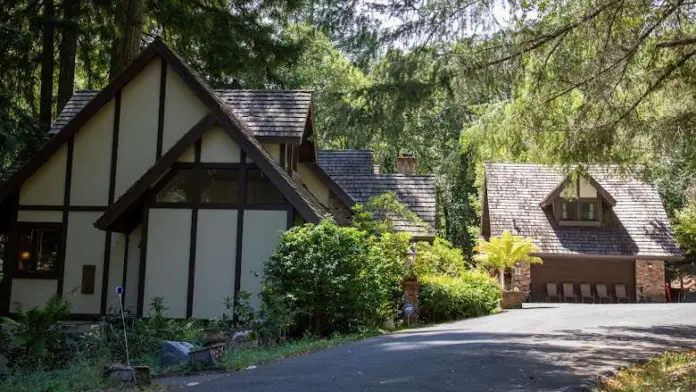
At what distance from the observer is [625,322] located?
16297 mm

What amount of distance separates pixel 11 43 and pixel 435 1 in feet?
33.4

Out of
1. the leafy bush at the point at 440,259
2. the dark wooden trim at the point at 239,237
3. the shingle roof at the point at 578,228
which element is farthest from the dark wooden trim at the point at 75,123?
the shingle roof at the point at 578,228

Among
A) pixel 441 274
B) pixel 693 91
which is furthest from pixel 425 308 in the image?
pixel 693 91

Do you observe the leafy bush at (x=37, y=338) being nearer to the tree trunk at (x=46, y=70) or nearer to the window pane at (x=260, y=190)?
the window pane at (x=260, y=190)

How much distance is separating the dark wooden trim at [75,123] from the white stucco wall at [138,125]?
21 cm

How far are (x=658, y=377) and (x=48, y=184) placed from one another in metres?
13.9

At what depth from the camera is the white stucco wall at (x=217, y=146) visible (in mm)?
15203

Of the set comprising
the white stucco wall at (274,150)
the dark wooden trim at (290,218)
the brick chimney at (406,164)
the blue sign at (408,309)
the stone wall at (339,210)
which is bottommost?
the blue sign at (408,309)

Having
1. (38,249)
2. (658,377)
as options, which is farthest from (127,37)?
(658,377)

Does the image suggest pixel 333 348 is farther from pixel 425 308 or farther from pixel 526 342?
pixel 425 308

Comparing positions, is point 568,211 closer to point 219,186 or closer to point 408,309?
point 408,309

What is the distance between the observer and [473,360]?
957 centimetres

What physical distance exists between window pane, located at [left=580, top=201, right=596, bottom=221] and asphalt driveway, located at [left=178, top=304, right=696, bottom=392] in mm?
16389

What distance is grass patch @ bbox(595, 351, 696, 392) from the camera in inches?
319
